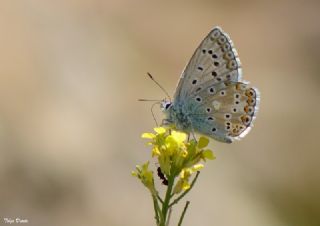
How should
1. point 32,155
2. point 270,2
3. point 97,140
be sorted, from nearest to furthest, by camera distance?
point 32,155 → point 97,140 → point 270,2

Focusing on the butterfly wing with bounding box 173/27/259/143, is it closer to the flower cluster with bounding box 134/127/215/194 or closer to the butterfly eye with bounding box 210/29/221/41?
the butterfly eye with bounding box 210/29/221/41

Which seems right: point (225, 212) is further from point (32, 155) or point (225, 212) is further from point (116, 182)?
point (32, 155)

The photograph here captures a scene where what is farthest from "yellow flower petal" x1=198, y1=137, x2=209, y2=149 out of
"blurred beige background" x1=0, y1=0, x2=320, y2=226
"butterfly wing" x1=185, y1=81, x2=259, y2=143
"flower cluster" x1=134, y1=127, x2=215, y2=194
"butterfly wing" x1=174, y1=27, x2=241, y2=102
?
"blurred beige background" x1=0, y1=0, x2=320, y2=226

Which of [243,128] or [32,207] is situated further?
[32,207]

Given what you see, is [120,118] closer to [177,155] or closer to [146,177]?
[146,177]

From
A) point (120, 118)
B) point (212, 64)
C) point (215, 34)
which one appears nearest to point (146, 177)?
point (212, 64)

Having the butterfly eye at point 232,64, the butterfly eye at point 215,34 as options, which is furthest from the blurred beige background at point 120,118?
the butterfly eye at point 215,34

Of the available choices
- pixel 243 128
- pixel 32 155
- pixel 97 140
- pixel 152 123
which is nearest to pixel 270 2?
pixel 152 123
